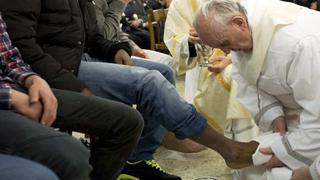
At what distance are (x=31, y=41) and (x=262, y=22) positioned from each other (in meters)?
0.72

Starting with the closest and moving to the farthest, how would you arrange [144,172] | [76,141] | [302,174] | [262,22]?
[76,141], [302,174], [262,22], [144,172]

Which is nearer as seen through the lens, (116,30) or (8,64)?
(8,64)

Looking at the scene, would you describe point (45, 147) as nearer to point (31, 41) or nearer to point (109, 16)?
point (31, 41)

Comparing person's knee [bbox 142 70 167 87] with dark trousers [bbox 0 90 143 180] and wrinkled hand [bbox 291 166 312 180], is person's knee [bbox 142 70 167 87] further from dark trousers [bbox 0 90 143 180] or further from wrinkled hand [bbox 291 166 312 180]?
wrinkled hand [bbox 291 166 312 180]

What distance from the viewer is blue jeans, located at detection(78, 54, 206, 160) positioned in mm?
1502

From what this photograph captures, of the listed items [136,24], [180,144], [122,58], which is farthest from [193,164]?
[136,24]

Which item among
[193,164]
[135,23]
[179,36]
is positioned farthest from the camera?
[135,23]

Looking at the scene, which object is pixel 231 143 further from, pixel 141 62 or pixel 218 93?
pixel 141 62

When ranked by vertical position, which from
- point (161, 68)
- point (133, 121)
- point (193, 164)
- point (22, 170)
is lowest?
point (193, 164)

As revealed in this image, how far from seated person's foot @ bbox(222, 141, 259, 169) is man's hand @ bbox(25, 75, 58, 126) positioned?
2.09ft

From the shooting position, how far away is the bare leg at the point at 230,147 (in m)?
1.51

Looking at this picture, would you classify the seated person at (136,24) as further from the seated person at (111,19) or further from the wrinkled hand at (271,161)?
the wrinkled hand at (271,161)

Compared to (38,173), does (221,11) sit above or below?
above

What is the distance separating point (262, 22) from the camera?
4.38 feet
